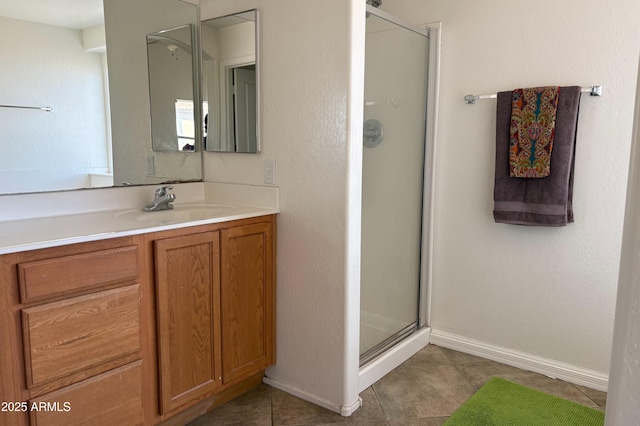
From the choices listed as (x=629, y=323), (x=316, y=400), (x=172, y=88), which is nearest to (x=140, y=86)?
(x=172, y=88)

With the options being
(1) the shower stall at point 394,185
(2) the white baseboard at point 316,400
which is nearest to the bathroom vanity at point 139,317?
(2) the white baseboard at point 316,400

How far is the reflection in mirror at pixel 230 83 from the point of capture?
234 cm

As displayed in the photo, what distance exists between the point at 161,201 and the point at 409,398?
4.98 ft

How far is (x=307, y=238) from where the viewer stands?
2242 mm

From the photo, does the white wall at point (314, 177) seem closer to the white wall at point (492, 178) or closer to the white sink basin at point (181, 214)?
the white sink basin at point (181, 214)

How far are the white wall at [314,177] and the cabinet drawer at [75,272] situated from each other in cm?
79

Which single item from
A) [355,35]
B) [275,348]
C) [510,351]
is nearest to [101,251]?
[275,348]

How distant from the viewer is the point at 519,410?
225 cm

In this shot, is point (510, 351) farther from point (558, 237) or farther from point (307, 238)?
point (307, 238)

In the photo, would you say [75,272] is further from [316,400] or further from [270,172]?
[316,400]

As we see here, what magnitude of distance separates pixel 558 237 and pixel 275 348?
1.56 metres

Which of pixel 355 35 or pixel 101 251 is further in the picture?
pixel 355 35

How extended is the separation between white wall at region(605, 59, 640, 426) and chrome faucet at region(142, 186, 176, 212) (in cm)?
201

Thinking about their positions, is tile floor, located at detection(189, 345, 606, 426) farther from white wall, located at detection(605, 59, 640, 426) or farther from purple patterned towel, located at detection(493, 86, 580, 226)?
white wall, located at detection(605, 59, 640, 426)
